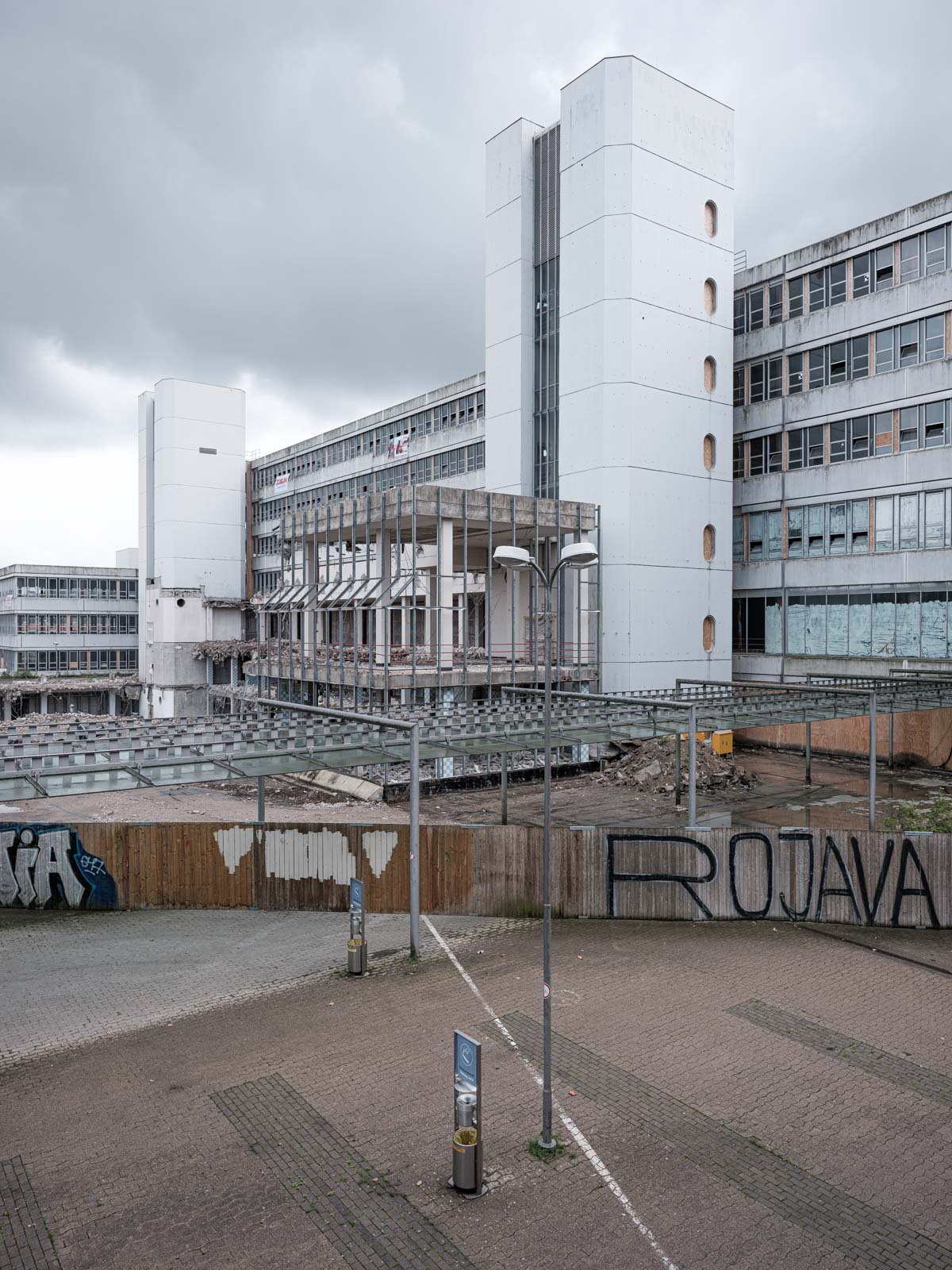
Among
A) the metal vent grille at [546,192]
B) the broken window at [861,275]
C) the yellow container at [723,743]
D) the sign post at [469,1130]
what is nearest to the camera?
the sign post at [469,1130]

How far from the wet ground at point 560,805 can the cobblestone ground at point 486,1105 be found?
10904 millimetres

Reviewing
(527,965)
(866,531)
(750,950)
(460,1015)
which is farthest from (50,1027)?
(866,531)

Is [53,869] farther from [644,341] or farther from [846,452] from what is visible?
[846,452]

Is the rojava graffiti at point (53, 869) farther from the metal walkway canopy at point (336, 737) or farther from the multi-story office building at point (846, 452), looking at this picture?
the multi-story office building at point (846, 452)

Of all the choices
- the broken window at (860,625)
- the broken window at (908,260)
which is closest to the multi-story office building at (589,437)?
the broken window at (860,625)

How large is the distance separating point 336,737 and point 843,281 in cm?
3321

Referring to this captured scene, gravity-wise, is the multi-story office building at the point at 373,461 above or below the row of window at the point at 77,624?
above

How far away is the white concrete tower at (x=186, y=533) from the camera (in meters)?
63.2

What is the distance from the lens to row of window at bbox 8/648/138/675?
66.9 metres

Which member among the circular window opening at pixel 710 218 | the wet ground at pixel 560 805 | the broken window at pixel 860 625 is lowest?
the wet ground at pixel 560 805

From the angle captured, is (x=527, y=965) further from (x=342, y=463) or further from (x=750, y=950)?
(x=342, y=463)

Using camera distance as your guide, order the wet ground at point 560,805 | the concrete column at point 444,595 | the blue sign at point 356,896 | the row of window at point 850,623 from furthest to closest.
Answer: the row of window at point 850,623
the concrete column at point 444,595
the wet ground at point 560,805
the blue sign at point 356,896

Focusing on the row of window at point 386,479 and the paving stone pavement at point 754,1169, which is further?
the row of window at point 386,479

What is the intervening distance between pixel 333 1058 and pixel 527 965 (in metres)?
4.13
